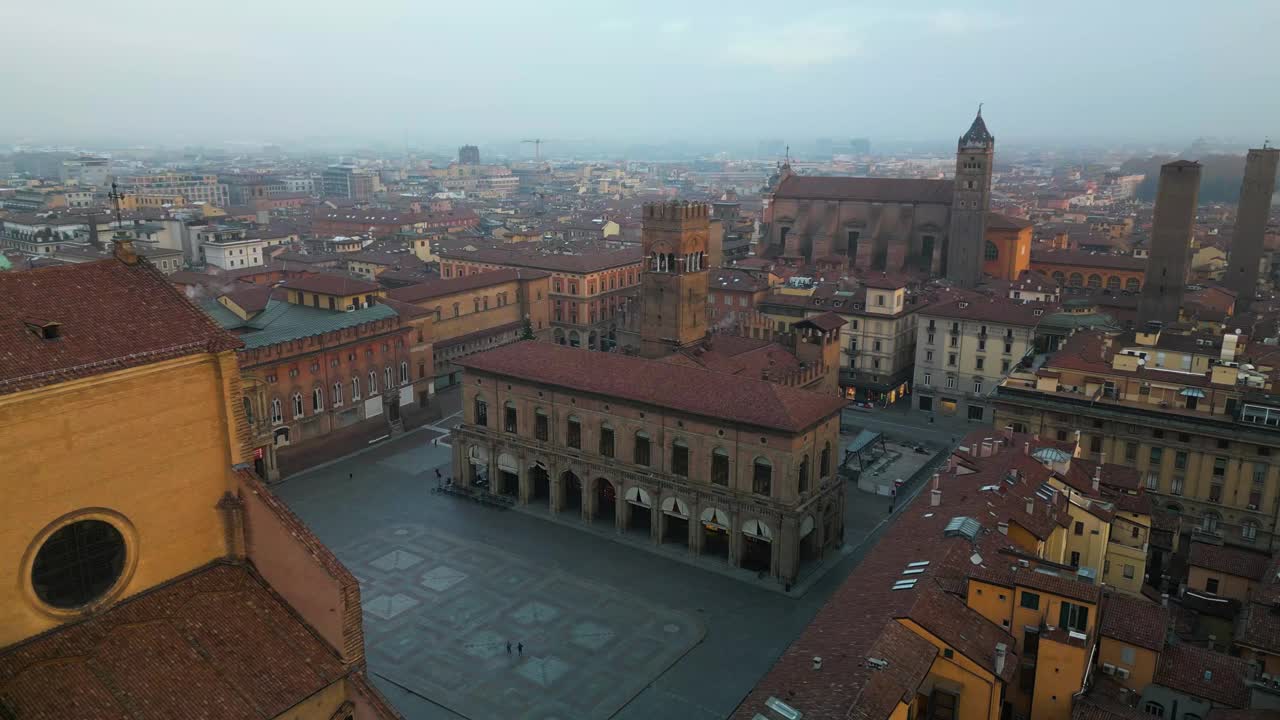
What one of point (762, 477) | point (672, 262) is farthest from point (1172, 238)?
point (762, 477)

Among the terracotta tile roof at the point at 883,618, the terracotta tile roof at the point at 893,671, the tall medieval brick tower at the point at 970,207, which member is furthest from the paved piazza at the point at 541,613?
the tall medieval brick tower at the point at 970,207

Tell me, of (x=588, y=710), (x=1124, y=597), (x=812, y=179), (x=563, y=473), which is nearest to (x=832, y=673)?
(x=588, y=710)

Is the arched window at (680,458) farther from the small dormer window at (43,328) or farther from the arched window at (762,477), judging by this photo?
the small dormer window at (43,328)

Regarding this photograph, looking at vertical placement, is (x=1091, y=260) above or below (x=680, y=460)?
above

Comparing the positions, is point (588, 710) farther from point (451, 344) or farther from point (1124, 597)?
point (451, 344)

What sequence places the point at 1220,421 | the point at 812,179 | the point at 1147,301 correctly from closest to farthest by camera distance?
the point at 1220,421
the point at 1147,301
the point at 812,179

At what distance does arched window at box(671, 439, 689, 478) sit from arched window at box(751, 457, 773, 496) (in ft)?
14.1

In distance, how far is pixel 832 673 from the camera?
27406 mm

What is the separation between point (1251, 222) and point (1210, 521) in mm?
66895

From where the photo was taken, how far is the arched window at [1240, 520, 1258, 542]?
5206 cm

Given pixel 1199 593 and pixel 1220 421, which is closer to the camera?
pixel 1199 593

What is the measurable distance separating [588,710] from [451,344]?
56.3 m

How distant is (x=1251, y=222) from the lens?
102875mm

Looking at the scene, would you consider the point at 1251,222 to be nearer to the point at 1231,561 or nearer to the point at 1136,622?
the point at 1231,561
